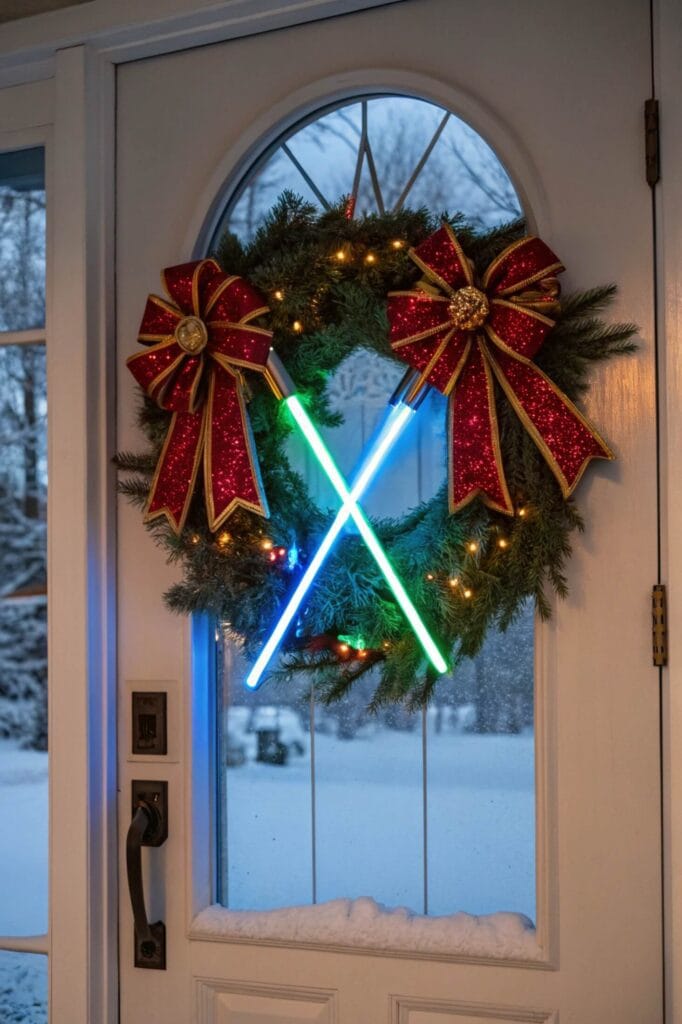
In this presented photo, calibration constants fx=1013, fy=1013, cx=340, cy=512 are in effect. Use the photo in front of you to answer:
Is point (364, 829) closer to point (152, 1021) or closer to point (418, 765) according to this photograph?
point (418, 765)

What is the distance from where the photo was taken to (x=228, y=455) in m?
1.60

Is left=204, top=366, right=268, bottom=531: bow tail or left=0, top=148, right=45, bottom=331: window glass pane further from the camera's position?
left=0, top=148, right=45, bottom=331: window glass pane

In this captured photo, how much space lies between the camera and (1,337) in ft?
6.02

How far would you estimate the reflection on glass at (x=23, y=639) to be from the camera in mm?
1796

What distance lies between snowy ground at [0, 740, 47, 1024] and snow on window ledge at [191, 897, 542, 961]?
32 cm

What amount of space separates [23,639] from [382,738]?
68 centimetres

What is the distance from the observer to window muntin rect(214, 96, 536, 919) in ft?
5.21

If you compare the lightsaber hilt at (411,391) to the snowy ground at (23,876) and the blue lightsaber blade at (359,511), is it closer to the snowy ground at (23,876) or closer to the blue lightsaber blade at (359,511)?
the blue lightsaber blade at (359,511)

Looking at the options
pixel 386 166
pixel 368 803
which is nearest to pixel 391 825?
pixel 368 803

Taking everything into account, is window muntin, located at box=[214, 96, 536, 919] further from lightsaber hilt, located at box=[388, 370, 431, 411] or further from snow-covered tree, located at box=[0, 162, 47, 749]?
snow-covered tree, located at box=[0, 162, 47, 749]

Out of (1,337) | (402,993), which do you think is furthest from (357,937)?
(1,337)

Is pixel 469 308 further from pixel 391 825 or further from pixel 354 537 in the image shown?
pixel 391 825

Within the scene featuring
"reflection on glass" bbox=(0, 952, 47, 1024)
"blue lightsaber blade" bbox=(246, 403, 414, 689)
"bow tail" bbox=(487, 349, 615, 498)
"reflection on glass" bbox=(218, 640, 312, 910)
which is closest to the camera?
"bow tail" bbox=(487, 349, 615, 498)

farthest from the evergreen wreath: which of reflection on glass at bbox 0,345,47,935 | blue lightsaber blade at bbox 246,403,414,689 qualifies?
reflection on glass at bbox 0,345,47,935
